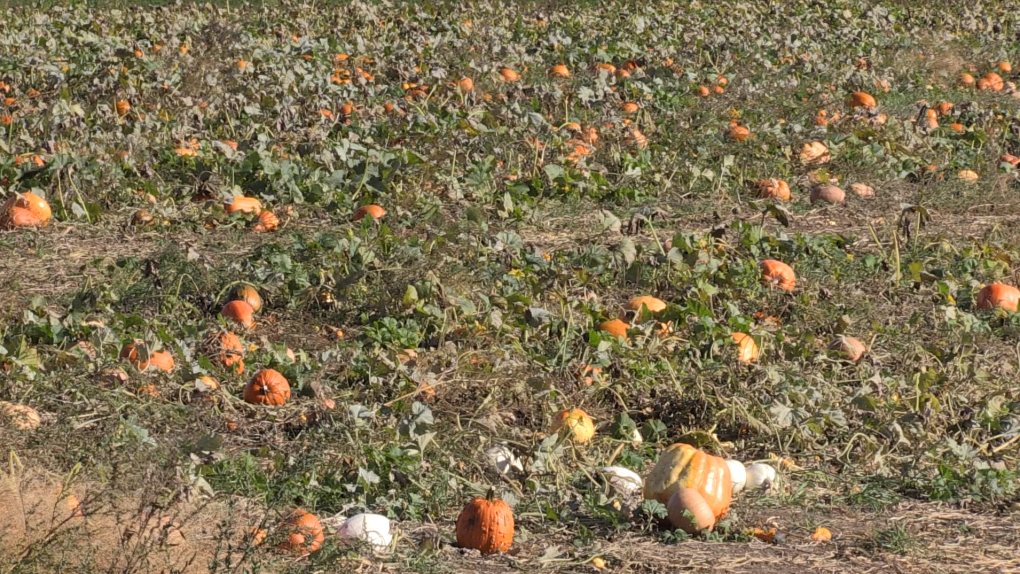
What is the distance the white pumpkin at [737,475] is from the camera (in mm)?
4191

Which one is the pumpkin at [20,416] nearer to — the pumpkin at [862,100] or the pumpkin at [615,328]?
the pumpkin at [615,328]

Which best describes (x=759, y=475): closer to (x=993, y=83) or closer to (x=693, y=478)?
(x=693, y=478)

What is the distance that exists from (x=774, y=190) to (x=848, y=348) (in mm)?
2476

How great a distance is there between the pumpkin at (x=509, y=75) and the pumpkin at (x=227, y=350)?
5.41 meters

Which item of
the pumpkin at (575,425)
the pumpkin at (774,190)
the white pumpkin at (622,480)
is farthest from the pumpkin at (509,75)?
the white pumpkin at (622,480)

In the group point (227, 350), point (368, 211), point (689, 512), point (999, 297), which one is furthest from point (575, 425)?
point (368, 211)

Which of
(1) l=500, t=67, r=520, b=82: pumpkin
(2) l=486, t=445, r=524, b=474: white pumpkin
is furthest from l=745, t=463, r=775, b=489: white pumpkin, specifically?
(1) l=500, t=67, r=520, b=82: pumpkin

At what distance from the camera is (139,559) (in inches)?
112

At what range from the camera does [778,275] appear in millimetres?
5980

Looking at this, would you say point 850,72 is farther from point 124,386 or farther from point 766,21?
point 124,386

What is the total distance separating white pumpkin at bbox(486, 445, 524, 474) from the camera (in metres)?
4.21

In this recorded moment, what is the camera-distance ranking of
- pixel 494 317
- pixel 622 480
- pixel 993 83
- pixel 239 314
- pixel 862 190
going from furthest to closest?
pixel 993 83
pixel 862 190
pixel 239 314
pixel 494 317
pixel 622 480

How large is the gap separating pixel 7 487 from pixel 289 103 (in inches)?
220

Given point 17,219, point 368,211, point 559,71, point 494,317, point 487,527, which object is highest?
point 487,527
